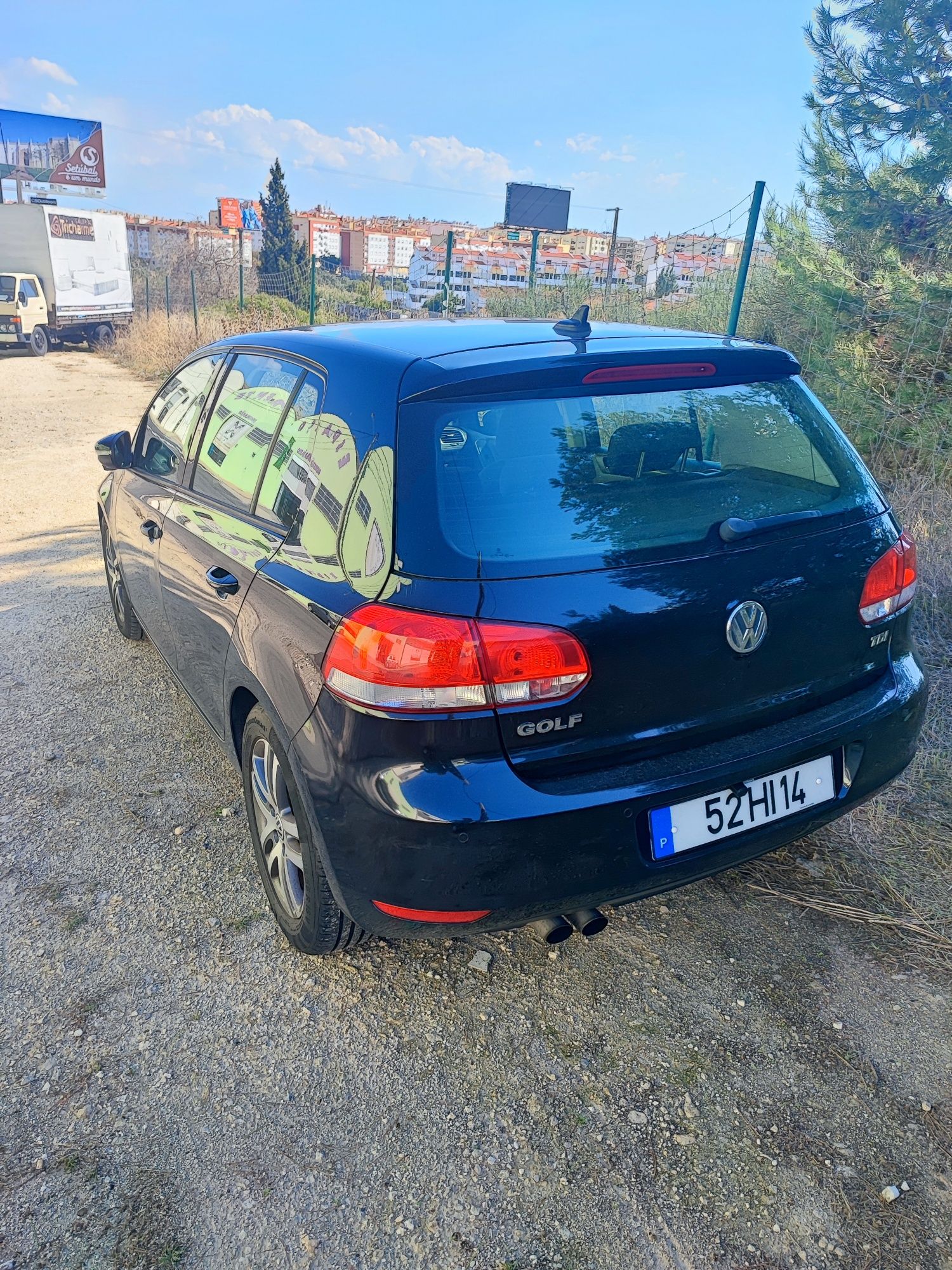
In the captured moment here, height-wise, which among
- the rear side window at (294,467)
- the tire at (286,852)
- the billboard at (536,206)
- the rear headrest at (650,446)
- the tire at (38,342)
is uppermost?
the billboard at (536,206)

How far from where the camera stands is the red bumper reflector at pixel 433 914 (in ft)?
6.44

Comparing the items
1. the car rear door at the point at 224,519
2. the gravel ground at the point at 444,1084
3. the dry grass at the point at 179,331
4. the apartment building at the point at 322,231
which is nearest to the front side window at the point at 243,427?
the car rear door at the point at 224,519

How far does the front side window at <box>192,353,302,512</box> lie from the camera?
2.67 meters

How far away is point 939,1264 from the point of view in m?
1.74

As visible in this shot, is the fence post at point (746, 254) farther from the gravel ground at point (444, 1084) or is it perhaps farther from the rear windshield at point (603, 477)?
the gravel ground at point (444, 1084)

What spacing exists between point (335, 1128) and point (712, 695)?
1354 mm

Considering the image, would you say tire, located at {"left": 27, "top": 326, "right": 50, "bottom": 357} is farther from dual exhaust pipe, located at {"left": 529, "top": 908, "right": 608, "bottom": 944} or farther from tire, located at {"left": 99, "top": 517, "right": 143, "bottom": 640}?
dual exhaust pipe, located at {"left": 529, "top": 908, "right": 608, "bottom": 944}

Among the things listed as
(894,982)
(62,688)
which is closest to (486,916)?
(894,982)

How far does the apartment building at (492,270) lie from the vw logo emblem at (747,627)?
1166cm

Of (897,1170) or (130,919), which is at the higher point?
(897,1170)

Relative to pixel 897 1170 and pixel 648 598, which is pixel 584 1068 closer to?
pixel 897 1170

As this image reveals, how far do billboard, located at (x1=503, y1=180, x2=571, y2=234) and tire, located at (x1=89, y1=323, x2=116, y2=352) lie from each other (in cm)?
1363

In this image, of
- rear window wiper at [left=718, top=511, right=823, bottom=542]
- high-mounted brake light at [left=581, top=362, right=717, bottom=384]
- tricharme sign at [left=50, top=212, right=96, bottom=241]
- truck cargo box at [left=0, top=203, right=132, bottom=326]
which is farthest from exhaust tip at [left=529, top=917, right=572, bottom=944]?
tricharme sign at [left=50, top=212, right=96, bottom=241]

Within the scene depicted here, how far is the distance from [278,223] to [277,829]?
Answer: 59.9m
